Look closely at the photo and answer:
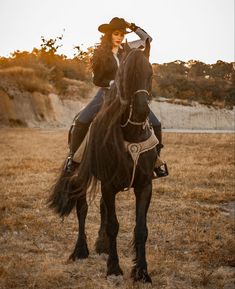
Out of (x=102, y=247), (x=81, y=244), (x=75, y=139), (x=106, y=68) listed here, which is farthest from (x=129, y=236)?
(x=106, y=68)

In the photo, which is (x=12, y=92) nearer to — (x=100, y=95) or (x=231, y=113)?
(x=231, y=113)

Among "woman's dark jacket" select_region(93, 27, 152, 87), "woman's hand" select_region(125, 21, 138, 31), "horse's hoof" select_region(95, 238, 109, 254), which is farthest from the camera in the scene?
"horse's hoof" select_region(95, 238, 109, 254)

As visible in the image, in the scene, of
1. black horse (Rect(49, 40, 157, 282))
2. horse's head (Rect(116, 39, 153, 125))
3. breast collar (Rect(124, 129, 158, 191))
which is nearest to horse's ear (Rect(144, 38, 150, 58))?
black horse (Rect(49, 40, 157, 282))

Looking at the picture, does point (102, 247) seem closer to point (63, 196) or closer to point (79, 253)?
point (79, 253)

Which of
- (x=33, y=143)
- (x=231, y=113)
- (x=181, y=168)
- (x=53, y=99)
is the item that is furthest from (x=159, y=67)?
(x=181, y=168)

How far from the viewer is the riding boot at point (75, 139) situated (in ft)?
19.4

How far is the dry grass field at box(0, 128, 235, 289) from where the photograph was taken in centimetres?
504

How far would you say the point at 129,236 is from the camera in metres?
6.87

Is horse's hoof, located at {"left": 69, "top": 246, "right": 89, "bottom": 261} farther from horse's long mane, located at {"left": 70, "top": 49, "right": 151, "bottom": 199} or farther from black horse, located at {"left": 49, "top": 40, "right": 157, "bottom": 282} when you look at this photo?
horse's long mane, located at {"left": 70, "top": 49, "right": 151, "bottom": 199}

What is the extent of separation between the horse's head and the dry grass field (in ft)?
6.10

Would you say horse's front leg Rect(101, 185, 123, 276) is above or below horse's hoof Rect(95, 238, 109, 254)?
above

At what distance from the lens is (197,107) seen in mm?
51531

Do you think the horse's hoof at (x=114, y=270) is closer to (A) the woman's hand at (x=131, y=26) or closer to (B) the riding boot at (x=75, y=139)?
(B) the riding boot at (x=75, y=139)

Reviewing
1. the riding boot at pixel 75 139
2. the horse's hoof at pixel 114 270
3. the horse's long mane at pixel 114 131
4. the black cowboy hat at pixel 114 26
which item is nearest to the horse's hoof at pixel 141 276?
the horse's hoof at pixel 114 270
